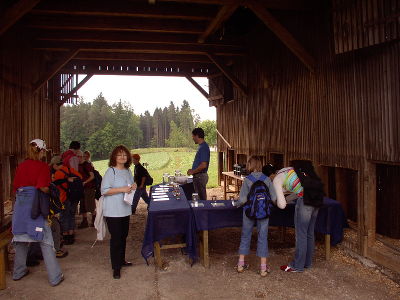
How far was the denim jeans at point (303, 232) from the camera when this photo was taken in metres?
4.86

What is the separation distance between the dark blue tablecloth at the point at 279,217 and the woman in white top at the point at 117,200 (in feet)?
3.81

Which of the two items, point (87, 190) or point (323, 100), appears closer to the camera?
point (323, 100)

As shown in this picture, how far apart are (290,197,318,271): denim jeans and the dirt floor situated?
0.70 feet

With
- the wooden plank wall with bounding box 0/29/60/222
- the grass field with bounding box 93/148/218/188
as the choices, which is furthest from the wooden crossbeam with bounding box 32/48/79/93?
the grass field with bounding box 93/148/218/188

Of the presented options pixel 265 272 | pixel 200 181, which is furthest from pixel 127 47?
pixel 265 272

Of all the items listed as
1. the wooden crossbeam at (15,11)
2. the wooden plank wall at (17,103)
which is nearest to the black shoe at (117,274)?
the wooden plank wall at (17,103)

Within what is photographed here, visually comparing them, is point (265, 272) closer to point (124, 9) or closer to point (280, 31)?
point (280, 31)

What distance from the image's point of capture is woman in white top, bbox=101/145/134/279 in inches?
181

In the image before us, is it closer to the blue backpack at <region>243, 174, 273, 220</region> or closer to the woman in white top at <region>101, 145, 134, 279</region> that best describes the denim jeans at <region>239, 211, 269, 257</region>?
the blue backpack at <region>243, 174, 273, 220</region>

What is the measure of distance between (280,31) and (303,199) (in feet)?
11.6

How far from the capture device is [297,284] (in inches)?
181

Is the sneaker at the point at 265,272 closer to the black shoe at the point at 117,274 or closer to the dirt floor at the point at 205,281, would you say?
the dirt floor at the point at 205,281

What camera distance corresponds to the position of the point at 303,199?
4.80m

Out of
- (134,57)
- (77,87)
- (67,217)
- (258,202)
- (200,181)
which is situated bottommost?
(67,217)
